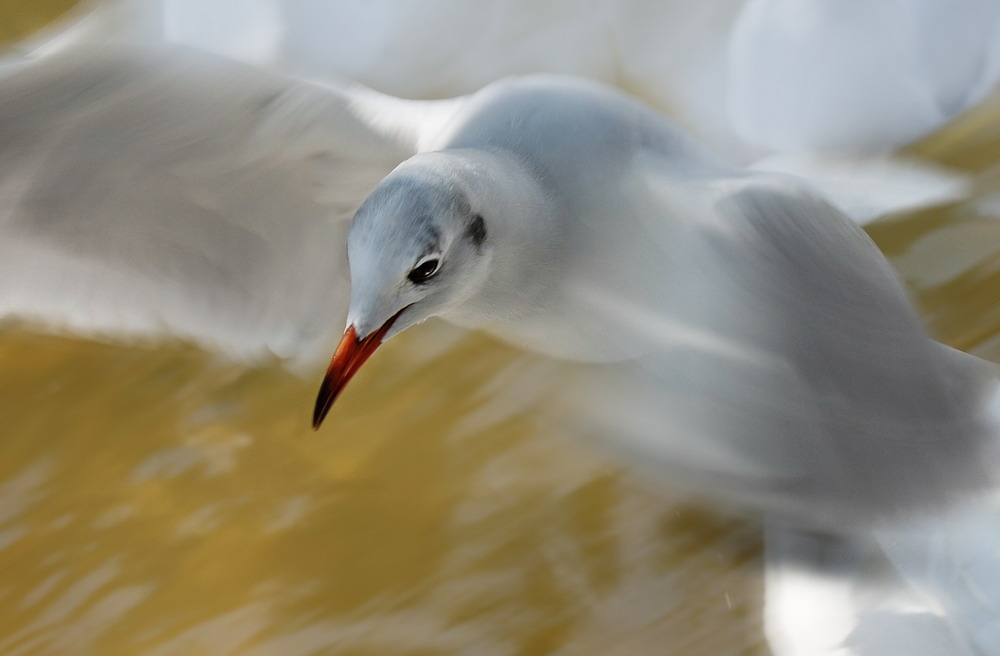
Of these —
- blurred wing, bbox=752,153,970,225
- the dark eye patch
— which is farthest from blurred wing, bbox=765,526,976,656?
the dark eye patch

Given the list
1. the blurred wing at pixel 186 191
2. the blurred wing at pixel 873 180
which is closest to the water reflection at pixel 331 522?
the blurred wing at pixel 186 191

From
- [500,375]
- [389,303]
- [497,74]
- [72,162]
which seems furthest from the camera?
[497,74]

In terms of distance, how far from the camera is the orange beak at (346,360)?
0.77m

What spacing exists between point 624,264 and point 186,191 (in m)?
0.48

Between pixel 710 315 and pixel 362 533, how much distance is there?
0.52 metres

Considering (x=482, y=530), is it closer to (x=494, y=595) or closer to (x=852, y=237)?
(x=494, y=595)

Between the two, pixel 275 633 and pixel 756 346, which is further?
pixel 275 633

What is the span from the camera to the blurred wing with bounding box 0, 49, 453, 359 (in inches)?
38.6

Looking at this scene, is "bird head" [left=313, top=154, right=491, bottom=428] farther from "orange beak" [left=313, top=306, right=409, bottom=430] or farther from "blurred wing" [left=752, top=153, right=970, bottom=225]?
"blurred wing" [left=752, top=153, right=970, bottom=225]

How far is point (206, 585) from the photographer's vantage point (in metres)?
1.22

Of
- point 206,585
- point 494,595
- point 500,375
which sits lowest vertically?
point 494,595

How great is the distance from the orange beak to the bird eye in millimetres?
33

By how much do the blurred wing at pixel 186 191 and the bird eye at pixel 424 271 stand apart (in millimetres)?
281

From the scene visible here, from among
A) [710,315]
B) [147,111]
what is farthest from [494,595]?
[147,111]
